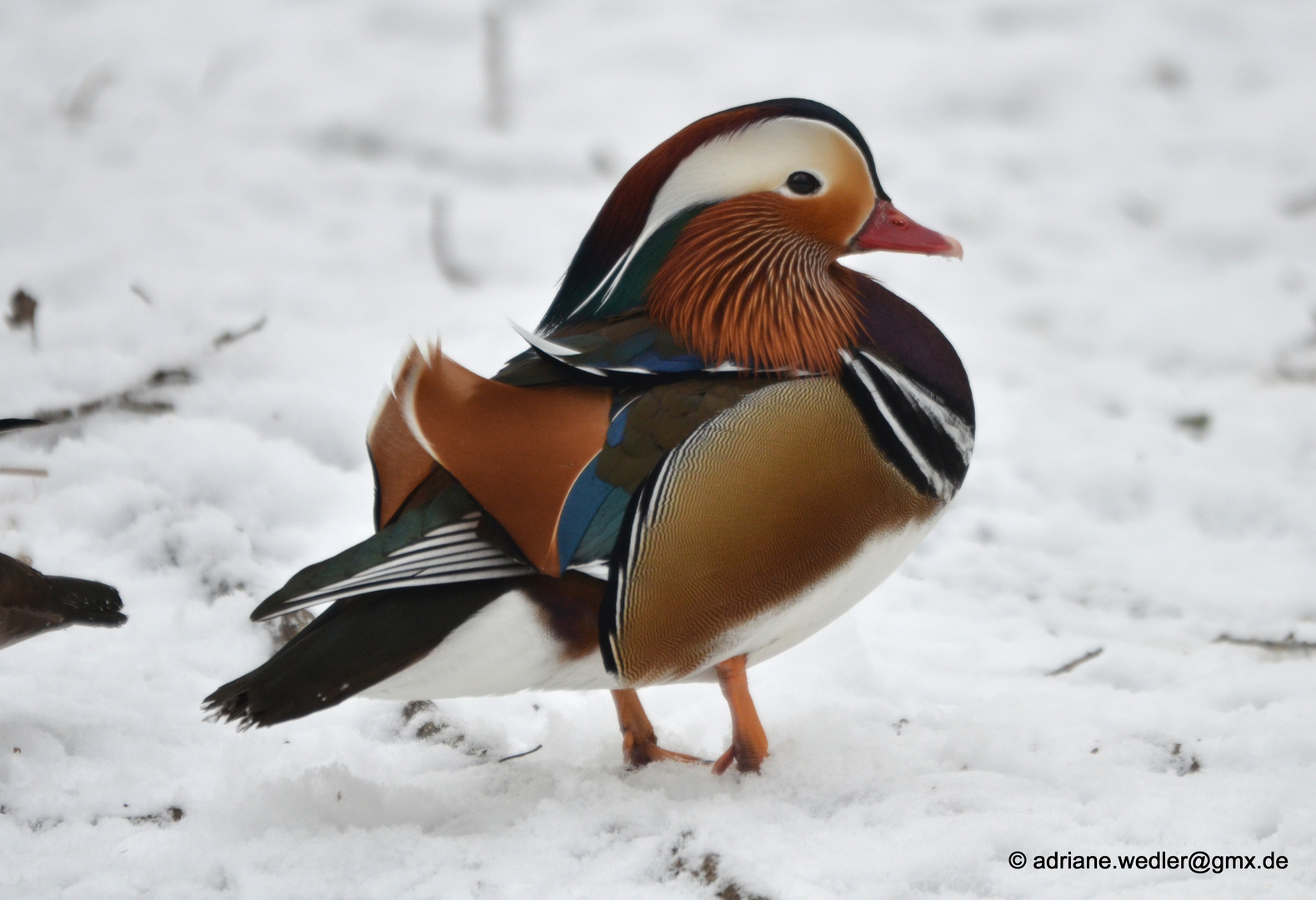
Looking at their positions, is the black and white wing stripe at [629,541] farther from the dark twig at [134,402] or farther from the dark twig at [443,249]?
the dark twig at [443,249]

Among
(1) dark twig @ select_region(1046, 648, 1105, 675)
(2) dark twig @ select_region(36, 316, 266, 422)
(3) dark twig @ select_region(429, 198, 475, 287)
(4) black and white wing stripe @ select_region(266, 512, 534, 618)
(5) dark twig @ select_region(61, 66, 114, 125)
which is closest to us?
(4) black and white wing stripe @ select_region(266, 512, 534, 618)

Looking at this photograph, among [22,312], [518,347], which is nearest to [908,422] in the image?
[518,347]

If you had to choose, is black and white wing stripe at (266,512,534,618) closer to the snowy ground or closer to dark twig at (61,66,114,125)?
the snowy ground

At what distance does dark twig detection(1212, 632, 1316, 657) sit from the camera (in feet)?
8.43

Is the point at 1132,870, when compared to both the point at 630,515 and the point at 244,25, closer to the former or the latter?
the point at 630,515

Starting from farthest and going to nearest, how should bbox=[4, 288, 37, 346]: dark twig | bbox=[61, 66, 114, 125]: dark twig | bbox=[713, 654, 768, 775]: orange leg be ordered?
bbox=[61, 66, 114, 125]: dark twig → bbox=[4, 288, 37, 346]: dark twig → bbox=[713, 654, 768, 775]: orange leg

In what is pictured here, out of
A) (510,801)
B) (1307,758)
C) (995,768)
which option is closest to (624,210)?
(510,801)

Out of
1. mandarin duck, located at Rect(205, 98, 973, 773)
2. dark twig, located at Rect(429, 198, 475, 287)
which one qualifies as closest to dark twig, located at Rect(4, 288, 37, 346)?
dark twig, located at Rect(429, 198, 475, 287)

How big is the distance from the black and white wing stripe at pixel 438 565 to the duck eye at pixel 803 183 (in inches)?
26.2

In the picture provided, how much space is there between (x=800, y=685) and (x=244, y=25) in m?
3.97

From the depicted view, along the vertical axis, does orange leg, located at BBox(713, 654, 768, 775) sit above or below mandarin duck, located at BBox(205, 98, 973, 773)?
below

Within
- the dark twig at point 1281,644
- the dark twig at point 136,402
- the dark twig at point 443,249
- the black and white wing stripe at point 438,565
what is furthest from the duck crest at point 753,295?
the dark twig at point 443,249

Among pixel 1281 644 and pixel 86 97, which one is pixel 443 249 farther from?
pixel 1281 644

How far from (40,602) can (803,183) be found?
1360 millimetres
